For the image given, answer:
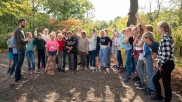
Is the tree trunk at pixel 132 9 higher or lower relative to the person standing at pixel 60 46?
higher

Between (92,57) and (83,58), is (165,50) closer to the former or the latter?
(83,58)

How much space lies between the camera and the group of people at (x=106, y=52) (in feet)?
20.8

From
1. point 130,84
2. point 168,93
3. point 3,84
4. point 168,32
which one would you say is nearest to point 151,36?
point 168,32

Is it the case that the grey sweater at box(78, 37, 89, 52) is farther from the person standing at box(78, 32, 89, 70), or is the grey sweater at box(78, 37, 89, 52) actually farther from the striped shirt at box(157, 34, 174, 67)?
the striped shirt at box(157, 34, 174, 67)

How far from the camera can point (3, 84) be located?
32.1ft

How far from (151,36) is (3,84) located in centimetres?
558

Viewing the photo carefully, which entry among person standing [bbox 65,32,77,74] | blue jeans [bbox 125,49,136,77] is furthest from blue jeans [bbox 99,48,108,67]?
blue jeans [bbox 125,49,136,77]

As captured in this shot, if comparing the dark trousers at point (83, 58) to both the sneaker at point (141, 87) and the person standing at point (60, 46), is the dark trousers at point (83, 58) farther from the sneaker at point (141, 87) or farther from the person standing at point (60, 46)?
the sneaker at point (141, 87)

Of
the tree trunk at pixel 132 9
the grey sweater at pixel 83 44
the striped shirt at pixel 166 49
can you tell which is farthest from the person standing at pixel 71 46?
the striped shirt at pixel 166 49

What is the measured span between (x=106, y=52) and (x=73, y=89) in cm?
427

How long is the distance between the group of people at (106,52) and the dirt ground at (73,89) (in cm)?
48

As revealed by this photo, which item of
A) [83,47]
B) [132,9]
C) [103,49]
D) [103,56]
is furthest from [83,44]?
[132,9]

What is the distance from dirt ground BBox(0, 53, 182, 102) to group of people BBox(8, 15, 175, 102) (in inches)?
18.8

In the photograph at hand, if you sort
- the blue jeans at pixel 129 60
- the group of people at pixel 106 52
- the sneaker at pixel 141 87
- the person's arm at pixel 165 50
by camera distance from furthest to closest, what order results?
the blue jeans at pixel 129 60 → the sneaker at pixel 141 87 → the group of people at pixel 106 52 → the person's arm at pixel 165 50
